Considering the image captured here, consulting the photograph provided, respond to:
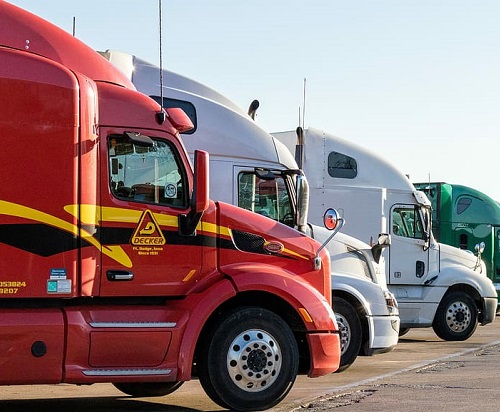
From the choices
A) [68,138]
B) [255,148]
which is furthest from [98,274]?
[255,148]

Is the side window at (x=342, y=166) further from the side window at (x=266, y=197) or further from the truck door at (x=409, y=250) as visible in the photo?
the side window at (x=266, y=197)

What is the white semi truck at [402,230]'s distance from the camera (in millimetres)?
18328

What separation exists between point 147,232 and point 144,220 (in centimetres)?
11

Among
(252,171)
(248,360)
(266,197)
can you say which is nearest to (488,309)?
(252,171)

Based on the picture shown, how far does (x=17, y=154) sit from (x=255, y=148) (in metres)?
4.97

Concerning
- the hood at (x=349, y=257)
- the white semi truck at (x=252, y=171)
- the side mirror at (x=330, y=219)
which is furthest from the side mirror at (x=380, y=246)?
the side mirror at (x=330, y=219)

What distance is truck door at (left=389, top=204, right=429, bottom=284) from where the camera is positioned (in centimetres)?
1956

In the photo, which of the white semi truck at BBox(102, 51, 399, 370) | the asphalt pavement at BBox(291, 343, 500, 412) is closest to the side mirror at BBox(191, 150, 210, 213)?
the asphalt pavement at BBox(291, 343, 500, 412)

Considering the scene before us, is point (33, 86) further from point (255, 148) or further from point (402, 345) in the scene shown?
point (402, 345)

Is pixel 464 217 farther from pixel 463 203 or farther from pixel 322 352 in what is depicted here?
pixel 322 352

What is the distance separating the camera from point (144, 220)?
400 inches

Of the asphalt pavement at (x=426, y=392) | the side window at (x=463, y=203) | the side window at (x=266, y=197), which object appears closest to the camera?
the asphalt pavement at (x=426, y=392)

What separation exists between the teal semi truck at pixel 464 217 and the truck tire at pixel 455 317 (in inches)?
250

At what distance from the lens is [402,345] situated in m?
20.1
